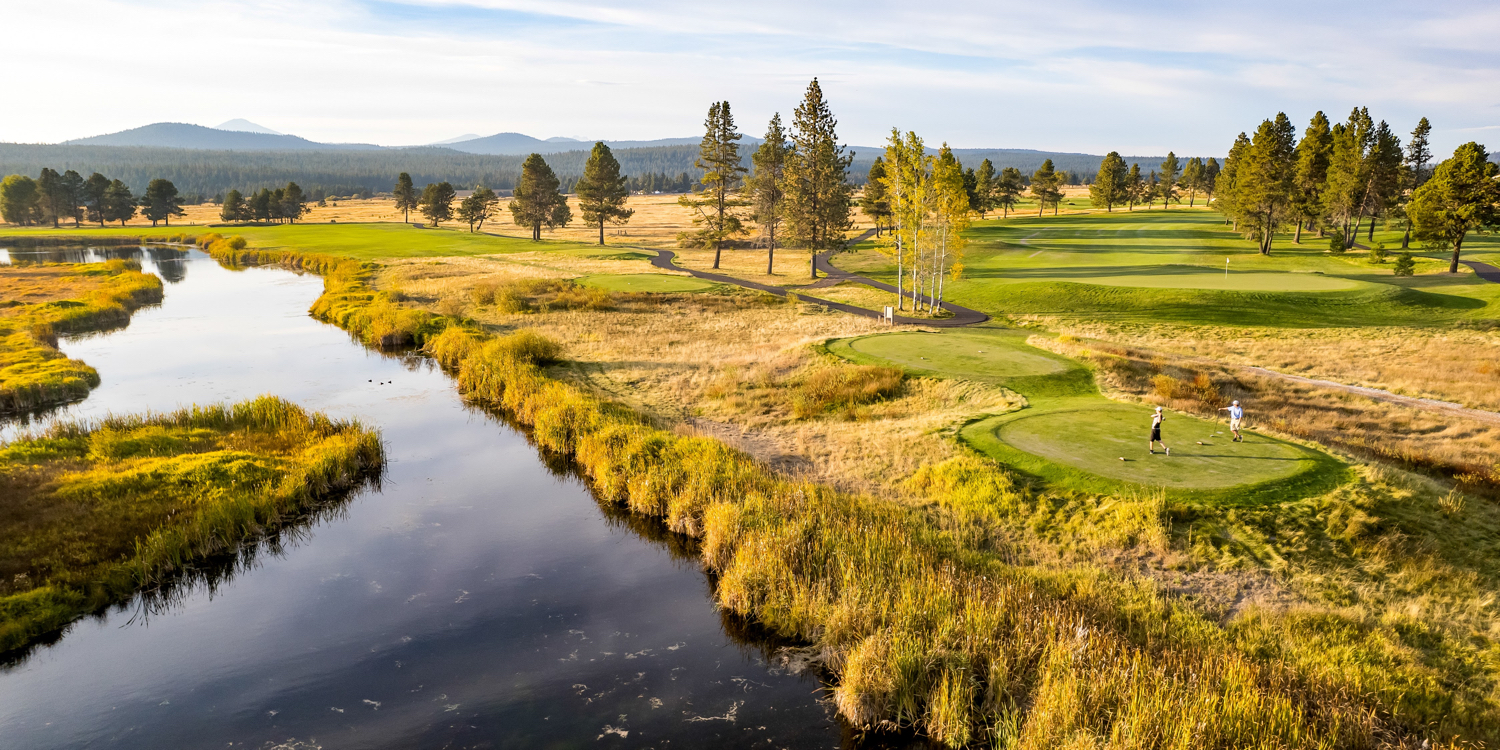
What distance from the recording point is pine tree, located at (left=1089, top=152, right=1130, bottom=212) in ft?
385

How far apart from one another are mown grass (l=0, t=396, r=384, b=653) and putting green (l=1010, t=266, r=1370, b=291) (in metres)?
51.0

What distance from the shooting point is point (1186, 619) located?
510 inches

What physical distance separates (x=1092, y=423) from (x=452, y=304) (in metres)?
43.1

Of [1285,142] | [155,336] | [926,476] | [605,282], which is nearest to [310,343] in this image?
[155,336]

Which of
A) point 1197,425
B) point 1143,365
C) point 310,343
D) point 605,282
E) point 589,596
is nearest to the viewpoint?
point 589,596

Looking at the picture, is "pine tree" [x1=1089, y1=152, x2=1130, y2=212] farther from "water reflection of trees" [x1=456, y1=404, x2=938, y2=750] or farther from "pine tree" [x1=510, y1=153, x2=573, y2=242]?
"water reflection of trees" [x1=456, y1=404, x2=938, y2=750]

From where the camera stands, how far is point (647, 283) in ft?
199

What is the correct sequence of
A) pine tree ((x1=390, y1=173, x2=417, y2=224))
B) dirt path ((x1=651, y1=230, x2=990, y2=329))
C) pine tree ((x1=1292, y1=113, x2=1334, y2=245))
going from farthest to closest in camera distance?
pine tree ((x1=390, y1=173, x2=417, y2=224)) < pine tree ((x1=1292, y1=113, x2=1334, y2=245)) < dirt path ((x1=651, y1=230, x2=990, y2=329))

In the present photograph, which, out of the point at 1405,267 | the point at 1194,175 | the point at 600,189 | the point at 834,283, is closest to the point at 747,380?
the point at 834,283

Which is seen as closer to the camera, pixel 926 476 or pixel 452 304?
pixel 926 476

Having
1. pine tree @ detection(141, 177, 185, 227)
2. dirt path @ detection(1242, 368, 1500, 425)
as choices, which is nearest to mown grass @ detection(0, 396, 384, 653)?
dirt path @ detection(1242, 368, 1500, 425)

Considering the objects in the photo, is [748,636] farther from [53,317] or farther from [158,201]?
[158,201]

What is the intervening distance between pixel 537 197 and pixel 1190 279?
263 feet

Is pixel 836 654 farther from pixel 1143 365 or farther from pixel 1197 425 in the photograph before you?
pixel 1143 365
